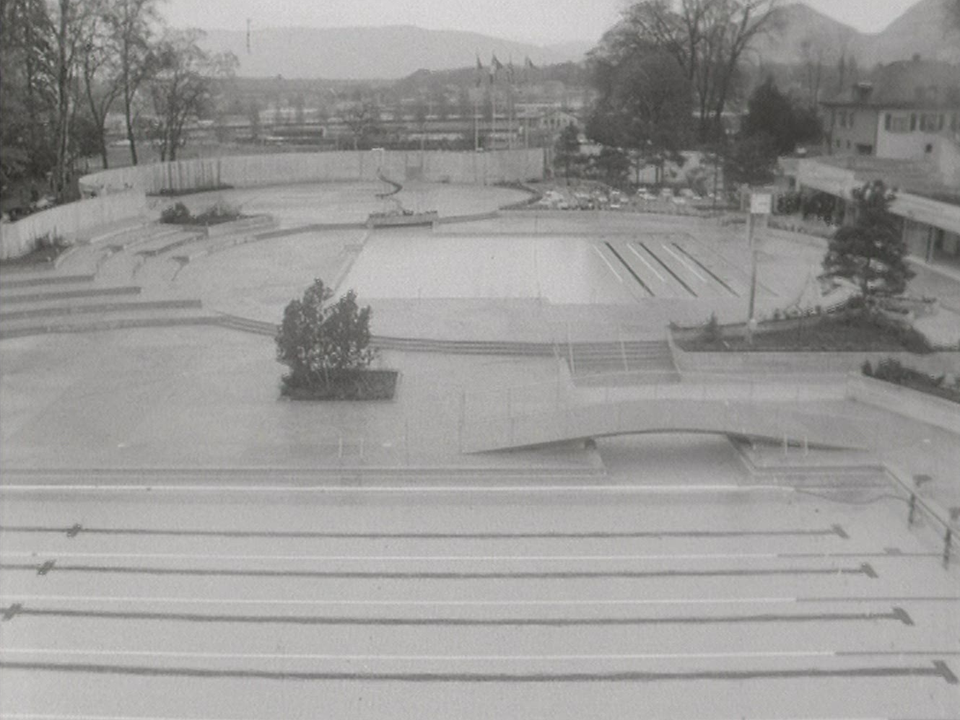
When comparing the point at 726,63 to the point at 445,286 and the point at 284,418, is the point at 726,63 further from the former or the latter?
the point at 284,418

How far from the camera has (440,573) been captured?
38.4 feet

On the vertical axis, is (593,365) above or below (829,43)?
below

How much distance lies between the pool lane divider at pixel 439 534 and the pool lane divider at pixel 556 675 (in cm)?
304

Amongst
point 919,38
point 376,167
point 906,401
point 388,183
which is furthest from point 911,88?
point 906,401

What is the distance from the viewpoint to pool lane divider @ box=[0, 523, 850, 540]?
12633 millimetres

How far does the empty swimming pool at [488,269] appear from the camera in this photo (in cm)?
2636

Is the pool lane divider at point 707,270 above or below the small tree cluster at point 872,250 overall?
below

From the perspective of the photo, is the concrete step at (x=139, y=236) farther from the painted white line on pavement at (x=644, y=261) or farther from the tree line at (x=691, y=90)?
the tree line at (x=691, y=90)

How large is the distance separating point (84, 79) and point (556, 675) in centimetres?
3876

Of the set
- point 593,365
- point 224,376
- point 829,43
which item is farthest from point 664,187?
point 224,376

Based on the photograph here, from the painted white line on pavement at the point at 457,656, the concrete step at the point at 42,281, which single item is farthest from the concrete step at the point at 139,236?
the painted white line on pavement at the point at 457,656

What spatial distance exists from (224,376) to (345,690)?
10.7 metres

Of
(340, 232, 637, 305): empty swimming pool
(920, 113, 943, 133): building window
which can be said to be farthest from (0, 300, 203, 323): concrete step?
(920, 113, 943, 133): building window

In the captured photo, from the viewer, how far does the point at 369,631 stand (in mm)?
10422
